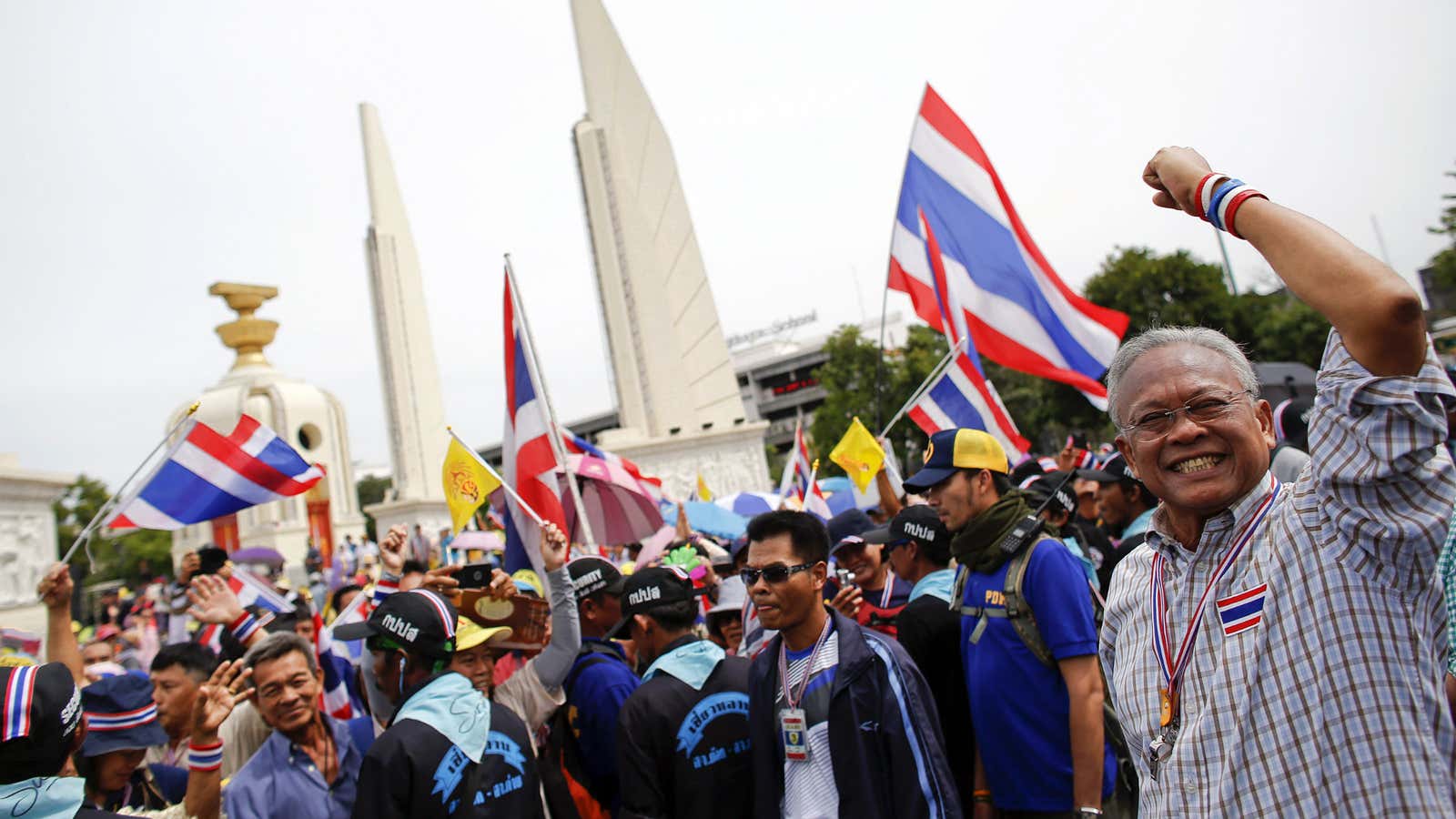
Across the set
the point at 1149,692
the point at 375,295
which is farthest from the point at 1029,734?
the point at 375,295

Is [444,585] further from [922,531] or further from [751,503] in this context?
[751,503]

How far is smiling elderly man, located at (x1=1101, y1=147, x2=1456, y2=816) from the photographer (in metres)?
1.35

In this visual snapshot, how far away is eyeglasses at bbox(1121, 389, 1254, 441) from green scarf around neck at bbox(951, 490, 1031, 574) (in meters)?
1.59

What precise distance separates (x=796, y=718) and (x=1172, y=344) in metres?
1.69

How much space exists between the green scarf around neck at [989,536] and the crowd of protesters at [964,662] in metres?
0.01

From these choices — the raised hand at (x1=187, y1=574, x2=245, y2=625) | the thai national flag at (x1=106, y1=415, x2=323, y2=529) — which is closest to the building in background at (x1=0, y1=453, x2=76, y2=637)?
the thai national flag at (x1=106, y1=415, x2=323, y2=529)

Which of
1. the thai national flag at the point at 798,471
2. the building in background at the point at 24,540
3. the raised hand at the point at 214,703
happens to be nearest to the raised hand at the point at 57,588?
the raised hand at the point at 214,703

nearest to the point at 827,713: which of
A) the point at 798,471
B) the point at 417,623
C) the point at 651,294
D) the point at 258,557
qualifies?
the point at 417,623

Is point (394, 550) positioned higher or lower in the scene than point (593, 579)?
higher

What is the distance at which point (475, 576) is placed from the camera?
398cm

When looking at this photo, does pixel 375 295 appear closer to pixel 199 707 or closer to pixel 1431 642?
pixel 199 707

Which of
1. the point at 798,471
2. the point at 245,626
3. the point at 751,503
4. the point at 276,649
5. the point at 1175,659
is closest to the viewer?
the point at 1175,659

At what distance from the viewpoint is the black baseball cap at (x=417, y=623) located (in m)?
2.99

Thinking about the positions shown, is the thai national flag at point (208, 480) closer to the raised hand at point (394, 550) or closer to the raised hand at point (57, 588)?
the raised hand at point (394, 550)
